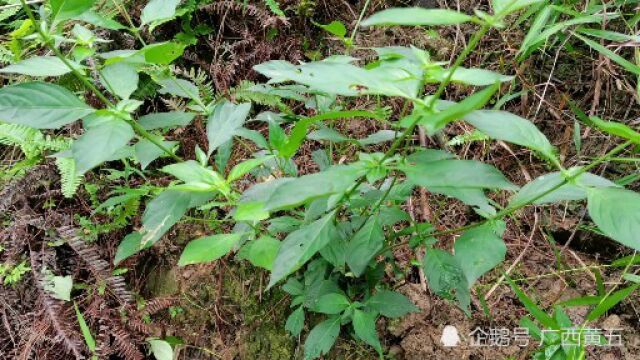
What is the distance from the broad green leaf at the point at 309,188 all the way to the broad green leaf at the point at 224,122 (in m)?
0.40

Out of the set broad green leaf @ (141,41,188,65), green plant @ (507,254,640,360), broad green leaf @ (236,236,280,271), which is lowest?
green plant @ (507,254,640,360)

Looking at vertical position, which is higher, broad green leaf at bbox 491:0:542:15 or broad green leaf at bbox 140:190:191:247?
broad green leaf at bbox 491:0:542:15

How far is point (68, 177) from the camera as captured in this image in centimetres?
221

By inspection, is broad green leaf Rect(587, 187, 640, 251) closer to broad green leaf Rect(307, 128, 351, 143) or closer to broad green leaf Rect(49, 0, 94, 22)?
broad green leaf Rect(307, 128, 351, 143)

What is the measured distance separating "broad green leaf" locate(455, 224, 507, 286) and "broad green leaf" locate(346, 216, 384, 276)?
0.89ft

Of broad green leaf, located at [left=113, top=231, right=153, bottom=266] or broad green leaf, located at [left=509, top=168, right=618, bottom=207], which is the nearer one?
broad green leaf, located at [left=509, top=168, right=618, bottom=207]

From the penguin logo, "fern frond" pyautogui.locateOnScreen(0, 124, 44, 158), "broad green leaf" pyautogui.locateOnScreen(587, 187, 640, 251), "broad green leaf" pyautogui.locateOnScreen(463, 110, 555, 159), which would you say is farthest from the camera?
"fern frond" pyautogui.locateOnScreen(0, 124, 44, 158)

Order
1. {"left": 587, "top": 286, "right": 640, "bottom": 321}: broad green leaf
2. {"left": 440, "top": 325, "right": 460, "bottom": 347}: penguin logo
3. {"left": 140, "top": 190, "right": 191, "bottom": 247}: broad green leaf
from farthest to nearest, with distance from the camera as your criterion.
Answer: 1. {"left": 440, "top": 325, "right": 460, "bottom": 347}: penguin logo
2. {"left": 587, "top": 286, "right": 640, "bottom": 321}: broad green leaf
3. {"left": 140, "top": 190, "right": 191, "bottom": 247}: broad green leaf

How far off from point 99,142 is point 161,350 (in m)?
1.25

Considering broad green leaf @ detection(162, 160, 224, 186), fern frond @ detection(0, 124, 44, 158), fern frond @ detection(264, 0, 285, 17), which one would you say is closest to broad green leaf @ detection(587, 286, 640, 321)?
broad green leaf @ detection(162, 160, 224, 186)

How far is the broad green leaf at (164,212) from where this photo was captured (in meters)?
1.26

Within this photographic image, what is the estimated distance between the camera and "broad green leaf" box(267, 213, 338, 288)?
1.13 m

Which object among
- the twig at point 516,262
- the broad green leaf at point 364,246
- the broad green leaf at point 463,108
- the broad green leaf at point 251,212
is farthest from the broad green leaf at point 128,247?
the twig at point 516,262

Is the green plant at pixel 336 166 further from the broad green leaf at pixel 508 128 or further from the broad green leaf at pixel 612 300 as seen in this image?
the broad green leaf at pixel 612 300
